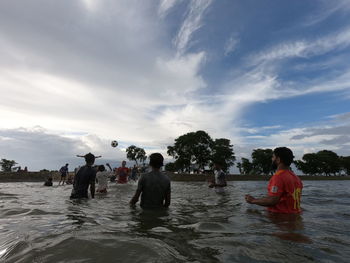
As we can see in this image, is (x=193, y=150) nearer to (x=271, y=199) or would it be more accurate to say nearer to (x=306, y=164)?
(x=306, y=164)

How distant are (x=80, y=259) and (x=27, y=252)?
0.79m

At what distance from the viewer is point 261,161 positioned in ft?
326

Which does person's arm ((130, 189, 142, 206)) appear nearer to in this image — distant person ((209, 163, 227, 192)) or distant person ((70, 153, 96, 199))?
distant person ((70, 153, 96, 199))

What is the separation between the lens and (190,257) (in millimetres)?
3146

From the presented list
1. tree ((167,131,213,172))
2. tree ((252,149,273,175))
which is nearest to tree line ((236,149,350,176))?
tree ((252,149,273,175))

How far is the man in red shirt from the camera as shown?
509 centimetres

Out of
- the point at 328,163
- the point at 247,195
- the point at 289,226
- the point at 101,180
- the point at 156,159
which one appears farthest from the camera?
the point at 328,163

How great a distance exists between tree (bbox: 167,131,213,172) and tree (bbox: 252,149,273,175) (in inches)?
1185

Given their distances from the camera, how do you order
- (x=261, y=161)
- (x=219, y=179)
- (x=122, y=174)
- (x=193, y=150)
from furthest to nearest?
(x=261, y=161) < (x=193, y=150) < (x=122, y=174) < (x=219, y=179)

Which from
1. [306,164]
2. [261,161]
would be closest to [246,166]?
[261,161]

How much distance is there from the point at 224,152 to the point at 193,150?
1088 centimetres

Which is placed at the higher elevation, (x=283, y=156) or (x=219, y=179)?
(x=283, y=156)

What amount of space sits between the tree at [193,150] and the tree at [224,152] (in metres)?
2.42

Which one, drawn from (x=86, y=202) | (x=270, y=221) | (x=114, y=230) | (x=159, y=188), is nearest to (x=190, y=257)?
(x=114, y=230)
